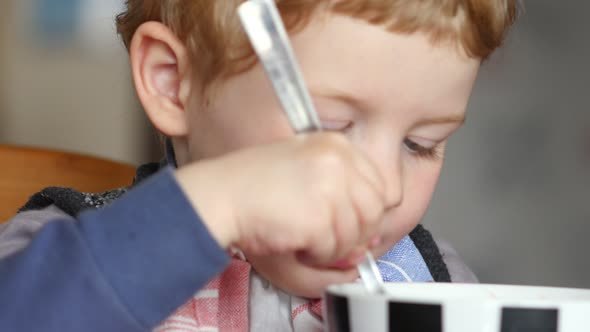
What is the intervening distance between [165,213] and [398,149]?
0.22m

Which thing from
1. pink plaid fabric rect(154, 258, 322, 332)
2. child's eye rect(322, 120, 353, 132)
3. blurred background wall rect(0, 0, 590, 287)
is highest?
child's eye rect(322, 120, 353, 132)

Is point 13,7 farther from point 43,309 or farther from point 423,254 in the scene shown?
point 43,309

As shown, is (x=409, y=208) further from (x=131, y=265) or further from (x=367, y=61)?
(x=131, y=265)

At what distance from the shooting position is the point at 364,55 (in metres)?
0.71

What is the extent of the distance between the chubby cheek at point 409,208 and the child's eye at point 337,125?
0.10 meters

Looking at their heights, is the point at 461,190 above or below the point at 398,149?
below

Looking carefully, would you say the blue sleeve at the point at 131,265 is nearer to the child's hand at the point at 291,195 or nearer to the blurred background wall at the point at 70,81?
the child's hand at the point at 291,195

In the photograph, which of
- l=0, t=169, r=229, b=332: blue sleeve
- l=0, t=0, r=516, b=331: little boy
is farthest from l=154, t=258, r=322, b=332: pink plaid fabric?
l=0, t=169, r=229, b=332: blue sleeve

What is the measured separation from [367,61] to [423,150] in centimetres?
12

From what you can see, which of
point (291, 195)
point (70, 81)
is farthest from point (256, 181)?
point (70, 81)

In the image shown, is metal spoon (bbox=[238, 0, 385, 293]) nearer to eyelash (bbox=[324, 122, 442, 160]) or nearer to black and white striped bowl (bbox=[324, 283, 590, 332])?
black and white striped bowl (bbox=[324, 283, 590, 332])

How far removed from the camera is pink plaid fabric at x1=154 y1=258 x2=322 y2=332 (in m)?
0.81

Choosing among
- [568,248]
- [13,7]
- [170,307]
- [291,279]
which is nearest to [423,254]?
[291,279]

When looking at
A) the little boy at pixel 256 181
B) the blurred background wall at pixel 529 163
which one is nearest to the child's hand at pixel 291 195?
the little boy at pixel 256 181
